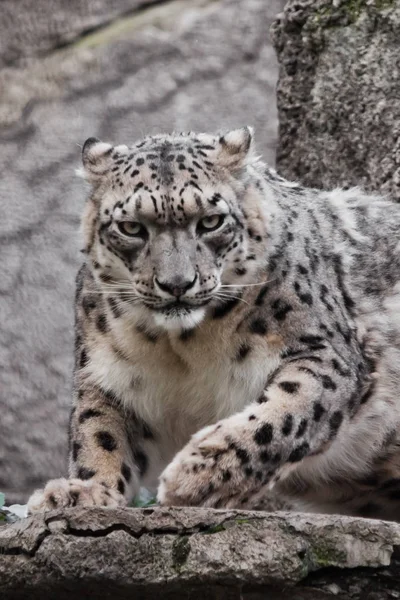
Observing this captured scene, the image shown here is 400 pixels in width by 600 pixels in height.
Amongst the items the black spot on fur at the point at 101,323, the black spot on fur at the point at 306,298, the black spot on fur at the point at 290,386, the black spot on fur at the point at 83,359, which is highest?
the black spot on fur at the point at 306,298

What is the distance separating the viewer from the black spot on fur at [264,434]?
4.88 metres

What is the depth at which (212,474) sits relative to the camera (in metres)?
4.74

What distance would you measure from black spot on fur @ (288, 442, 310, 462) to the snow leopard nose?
0.74 metres

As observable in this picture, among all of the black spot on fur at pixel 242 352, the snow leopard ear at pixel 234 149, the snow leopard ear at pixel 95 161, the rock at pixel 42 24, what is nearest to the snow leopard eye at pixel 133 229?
the snow leopard ear at pixel 95 161

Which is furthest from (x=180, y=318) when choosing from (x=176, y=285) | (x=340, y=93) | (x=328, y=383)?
(x=340, y=93)

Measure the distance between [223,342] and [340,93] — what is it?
7.87 feet

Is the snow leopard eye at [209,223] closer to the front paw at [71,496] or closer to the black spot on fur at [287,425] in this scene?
the black spot on fur at [287,425]

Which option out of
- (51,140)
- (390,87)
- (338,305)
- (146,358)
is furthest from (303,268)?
(51,140)

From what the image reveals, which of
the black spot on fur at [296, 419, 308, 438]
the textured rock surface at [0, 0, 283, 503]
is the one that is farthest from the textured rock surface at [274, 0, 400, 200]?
the black spot on fur at [296, 419, 308, 438]

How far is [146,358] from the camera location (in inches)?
212

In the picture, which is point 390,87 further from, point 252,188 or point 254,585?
point 254,585

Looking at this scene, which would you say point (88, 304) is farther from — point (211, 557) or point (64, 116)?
point (64, 116)

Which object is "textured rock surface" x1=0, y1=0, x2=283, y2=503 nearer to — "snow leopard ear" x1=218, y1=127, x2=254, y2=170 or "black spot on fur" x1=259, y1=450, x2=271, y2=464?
"snow leopard ear" x1=218, y1=127, x2=254, y2=170

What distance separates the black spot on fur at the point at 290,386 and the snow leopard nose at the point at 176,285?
56 cm
